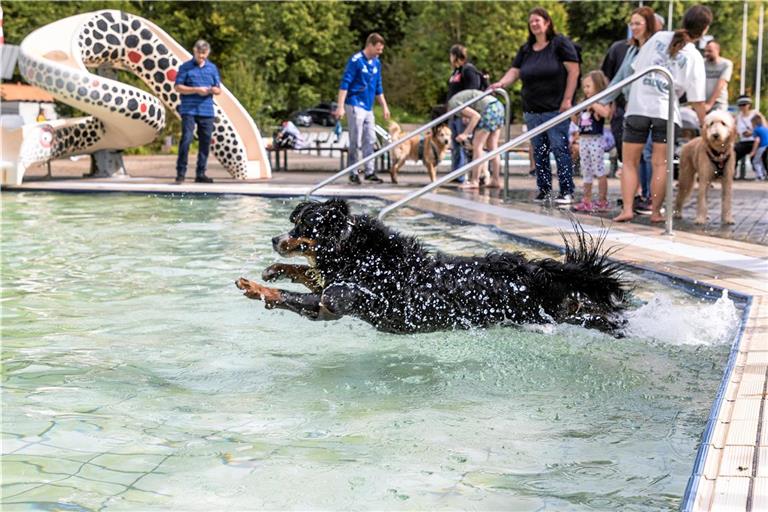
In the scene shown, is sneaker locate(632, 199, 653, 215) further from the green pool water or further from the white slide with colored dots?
the white slide with colored dots

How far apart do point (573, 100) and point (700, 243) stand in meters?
4.25

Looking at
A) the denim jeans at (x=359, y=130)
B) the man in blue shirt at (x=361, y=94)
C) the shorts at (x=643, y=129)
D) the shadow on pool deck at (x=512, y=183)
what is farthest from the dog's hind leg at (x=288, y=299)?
the denim jeans at (x=359, y=130)

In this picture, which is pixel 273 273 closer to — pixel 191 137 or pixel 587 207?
pixel 587 207

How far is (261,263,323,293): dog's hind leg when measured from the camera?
508cm

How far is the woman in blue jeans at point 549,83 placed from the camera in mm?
10695

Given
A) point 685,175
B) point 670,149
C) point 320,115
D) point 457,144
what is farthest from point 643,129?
point 320,115

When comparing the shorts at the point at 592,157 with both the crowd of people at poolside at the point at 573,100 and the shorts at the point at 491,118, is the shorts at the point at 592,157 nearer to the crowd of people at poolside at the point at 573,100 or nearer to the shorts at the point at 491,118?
the crowd of people at poolside at the point at 573,100

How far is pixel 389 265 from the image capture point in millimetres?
4957

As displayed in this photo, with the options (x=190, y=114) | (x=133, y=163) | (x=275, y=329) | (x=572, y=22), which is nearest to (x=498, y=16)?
(x=572, y=22)

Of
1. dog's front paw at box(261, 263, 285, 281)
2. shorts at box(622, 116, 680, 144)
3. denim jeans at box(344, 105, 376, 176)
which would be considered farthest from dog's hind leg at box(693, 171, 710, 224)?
denim jeans at box(344, 105, 376, 176)

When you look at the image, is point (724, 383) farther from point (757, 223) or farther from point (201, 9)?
point (201, 9)

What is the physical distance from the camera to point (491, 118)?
13.4 m

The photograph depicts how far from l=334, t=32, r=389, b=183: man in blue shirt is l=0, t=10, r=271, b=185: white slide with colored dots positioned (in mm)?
2422

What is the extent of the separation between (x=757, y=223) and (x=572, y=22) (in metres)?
40.3
